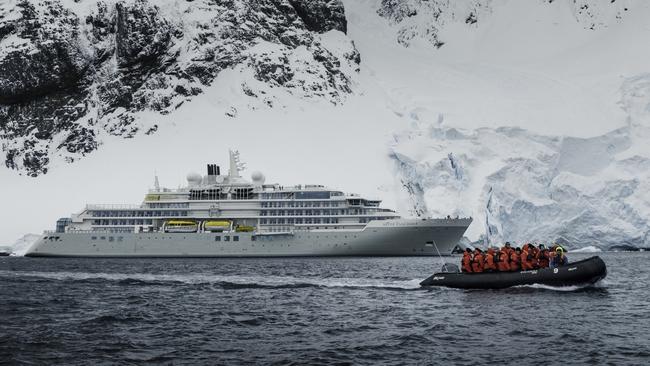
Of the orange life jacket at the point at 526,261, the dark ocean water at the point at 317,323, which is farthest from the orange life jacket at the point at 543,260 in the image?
the dark ocean water at the point at 317,323

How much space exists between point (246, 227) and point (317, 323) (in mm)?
58157

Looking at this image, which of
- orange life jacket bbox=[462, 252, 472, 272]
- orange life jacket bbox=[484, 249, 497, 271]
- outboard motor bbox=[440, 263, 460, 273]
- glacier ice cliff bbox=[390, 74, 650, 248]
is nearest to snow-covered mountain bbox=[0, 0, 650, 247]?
glacier ice cliff bbox=[390, 74, 650, 248]

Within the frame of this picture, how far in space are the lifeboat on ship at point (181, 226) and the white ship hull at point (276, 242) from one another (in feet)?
3.10

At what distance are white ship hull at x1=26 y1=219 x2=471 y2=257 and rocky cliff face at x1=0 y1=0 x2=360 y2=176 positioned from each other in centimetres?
5057

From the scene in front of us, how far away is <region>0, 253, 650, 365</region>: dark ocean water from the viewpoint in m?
23.1

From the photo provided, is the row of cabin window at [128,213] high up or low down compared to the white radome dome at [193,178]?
down

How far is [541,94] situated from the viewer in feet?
440

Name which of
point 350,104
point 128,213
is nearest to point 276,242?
point 128,213

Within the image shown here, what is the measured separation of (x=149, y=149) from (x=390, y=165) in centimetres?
4224

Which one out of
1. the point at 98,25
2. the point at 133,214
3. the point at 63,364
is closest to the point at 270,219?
the point at 133,214

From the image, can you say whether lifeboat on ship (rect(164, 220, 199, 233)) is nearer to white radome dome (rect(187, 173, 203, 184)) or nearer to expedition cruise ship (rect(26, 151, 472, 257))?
expedition cruise ship (rect(26, 151, 472, 257))

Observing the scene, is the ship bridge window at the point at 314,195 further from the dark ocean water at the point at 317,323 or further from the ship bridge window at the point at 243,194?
the dark ocean water at the point at 317,323

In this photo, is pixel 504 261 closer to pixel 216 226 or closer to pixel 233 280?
pixel 233 280

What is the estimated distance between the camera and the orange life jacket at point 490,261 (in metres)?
39.0
